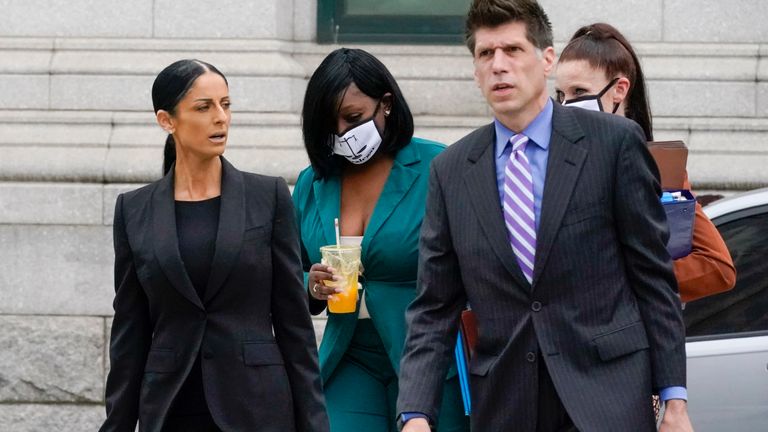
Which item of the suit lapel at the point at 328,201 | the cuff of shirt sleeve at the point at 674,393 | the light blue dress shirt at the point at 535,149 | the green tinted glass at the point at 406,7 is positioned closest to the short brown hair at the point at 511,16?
the light blue dress shirt at the point at 535,149

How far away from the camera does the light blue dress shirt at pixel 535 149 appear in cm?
409

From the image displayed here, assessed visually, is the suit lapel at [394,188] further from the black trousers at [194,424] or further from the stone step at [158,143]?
the stone step at [158,143]

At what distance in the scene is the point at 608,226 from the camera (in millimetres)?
4008

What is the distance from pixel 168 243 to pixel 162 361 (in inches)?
14.8

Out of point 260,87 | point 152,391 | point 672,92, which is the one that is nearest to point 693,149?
point 672,92

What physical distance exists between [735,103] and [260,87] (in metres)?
2.83

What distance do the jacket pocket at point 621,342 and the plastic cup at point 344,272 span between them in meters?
1.33

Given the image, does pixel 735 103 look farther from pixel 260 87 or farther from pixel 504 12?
pixel 504 12

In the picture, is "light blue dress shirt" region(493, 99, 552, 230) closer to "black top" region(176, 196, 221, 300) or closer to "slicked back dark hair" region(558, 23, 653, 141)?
"slicked back dark hair" region(558, 23, 653, 141)

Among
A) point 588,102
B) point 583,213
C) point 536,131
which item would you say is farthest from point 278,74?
point 583,213

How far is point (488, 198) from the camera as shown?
411 centimetres

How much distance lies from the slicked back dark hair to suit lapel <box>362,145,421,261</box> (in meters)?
0.71

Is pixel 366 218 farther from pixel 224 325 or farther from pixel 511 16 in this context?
pixel 511 16

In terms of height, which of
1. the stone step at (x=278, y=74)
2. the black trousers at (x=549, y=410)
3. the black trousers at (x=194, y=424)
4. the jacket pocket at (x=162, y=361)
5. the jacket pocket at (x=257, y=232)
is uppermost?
the stone step at (x=278, y=74)
